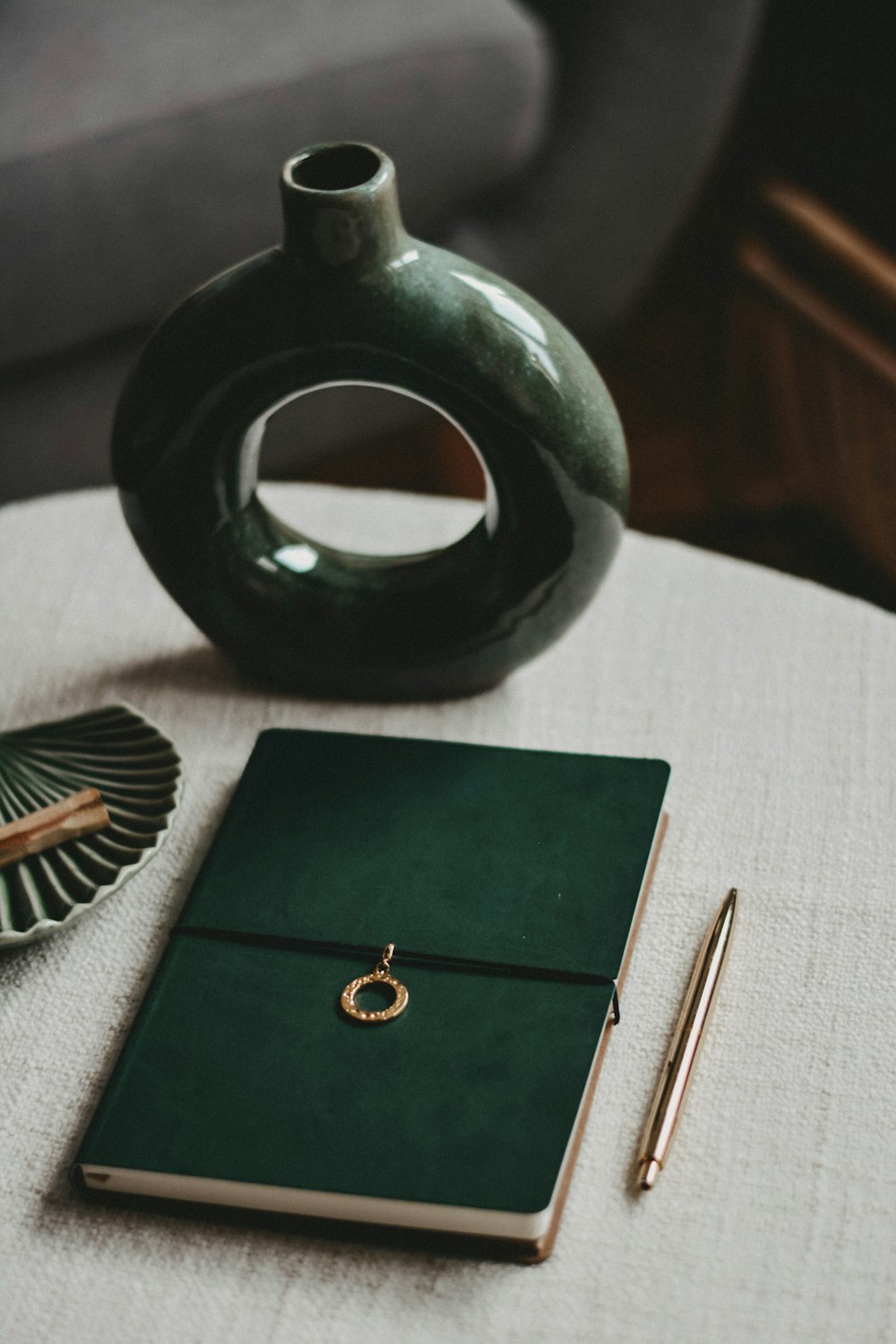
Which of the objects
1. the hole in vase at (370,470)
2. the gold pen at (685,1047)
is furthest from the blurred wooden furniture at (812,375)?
the gold pen at (685,1047)

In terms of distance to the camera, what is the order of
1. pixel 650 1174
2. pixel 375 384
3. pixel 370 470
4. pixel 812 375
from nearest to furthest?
1. pixel 650 1174
2. pixel 375 384
3. pixel 812 375
4. pixel 370 470

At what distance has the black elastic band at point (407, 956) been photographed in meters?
0.46

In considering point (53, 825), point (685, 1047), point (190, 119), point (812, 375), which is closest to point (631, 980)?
point (685, 1047)

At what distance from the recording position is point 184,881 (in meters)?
0.53

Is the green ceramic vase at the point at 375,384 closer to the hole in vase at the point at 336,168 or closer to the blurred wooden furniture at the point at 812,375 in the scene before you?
the hole in vase at the point at 336,168

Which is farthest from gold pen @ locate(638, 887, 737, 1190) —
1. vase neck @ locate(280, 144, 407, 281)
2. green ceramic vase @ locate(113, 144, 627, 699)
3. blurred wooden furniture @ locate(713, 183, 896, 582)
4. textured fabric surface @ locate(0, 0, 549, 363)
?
textured fabric surface @ locate(0, 0, 549, 363)

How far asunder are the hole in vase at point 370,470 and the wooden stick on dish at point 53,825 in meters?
0.14

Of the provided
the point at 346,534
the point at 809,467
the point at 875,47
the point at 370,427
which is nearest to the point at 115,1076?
the point at 346,534

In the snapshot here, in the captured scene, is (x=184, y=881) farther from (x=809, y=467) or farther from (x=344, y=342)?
(x=809, y=467)

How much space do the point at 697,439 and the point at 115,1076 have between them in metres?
1.14

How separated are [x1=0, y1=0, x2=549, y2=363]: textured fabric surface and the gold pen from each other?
0.76 m

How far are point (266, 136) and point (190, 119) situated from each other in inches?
2.4

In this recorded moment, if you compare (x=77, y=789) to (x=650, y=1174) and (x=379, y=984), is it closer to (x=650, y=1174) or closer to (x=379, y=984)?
(x=379, y=984)

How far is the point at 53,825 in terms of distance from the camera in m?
0.52
